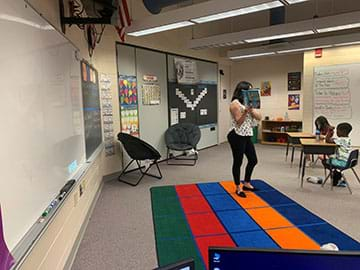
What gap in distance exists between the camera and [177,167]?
20.0 feet

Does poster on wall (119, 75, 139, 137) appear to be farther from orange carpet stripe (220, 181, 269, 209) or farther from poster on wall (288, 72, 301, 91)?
poster on wall (288, 72, 301, 91)

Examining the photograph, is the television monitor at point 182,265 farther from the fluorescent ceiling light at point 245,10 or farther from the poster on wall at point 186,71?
the poster on wall at point 186,71

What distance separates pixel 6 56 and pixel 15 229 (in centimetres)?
83

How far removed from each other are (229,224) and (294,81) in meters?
6.57

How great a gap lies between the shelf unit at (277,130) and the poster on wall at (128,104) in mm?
4790

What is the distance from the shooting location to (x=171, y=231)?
10.2 feet

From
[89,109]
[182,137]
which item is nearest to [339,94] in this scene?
[182,137]

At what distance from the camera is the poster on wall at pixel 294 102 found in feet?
27.8

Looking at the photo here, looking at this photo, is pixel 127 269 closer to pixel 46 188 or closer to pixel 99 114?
pixel 46 188

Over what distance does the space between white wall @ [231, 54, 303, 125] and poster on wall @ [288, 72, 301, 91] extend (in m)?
0.09

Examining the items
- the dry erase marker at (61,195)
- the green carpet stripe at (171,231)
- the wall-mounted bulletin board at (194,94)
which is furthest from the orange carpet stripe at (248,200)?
the wall-mounted bulletin board at (194,94)

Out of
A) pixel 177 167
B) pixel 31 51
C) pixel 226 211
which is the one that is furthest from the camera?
pixel 177 167

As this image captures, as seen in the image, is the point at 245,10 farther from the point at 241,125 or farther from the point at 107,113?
the point at 107,113

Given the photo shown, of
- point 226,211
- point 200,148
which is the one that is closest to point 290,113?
point 200,148
